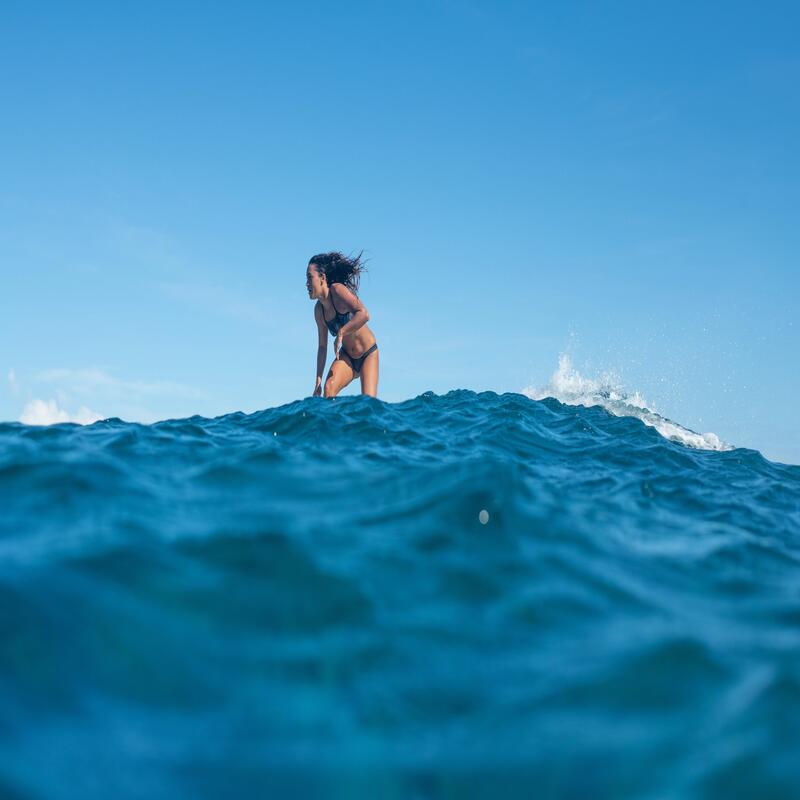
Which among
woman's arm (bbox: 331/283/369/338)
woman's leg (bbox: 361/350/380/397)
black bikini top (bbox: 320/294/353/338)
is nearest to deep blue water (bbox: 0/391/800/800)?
woman's arm (bbox: 331/283/369/338)

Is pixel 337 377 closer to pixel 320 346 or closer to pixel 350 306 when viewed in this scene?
pixel 320 346

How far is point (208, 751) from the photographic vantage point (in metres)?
2.64

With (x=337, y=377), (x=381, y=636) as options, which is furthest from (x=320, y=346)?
(x=381, y=636)

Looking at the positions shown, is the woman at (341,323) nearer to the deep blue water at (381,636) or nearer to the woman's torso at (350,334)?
the woman's torso at (350,334)

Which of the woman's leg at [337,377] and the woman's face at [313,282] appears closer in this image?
the woman's face at [313,282]

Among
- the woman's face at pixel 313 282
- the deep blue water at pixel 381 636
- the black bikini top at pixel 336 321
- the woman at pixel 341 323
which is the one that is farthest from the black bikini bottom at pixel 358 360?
the deep blue water at pixel 381 636

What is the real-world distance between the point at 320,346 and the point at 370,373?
3.23ft

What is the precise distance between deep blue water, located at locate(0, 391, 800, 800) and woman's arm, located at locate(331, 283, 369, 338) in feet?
18.0

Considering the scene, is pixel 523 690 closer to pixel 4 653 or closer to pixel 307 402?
pixel 4 653

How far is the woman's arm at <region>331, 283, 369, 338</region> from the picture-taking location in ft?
38.1

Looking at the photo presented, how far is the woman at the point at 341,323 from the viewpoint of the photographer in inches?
460

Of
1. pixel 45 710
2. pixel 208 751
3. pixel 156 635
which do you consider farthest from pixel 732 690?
pixel 45 710

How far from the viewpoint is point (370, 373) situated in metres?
12.5

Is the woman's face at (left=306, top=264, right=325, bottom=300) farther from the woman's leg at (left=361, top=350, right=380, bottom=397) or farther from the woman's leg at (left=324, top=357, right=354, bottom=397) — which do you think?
the woman's leg at (left=361, top=350, right=380, bottom=397)
